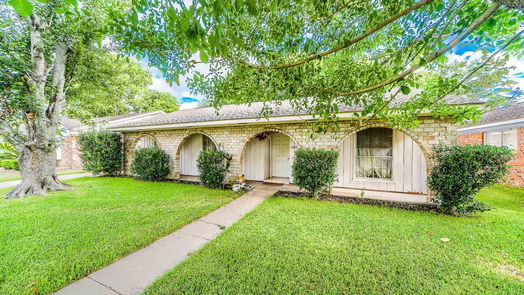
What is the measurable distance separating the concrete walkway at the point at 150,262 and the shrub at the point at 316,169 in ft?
7.49

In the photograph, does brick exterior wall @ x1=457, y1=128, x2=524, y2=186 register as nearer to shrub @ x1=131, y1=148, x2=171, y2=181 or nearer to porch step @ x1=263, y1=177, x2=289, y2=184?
porch step @ x1=263, y1=177, x2=289, y2=184

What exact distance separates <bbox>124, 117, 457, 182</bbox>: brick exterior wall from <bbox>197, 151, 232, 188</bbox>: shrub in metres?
0.36

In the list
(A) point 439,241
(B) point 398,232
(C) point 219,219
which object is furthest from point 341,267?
(C) point 219,219

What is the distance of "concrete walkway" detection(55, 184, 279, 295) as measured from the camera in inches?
94.3

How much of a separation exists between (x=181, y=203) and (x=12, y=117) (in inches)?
230

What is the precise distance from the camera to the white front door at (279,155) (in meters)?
8.88

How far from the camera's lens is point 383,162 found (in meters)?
6.68

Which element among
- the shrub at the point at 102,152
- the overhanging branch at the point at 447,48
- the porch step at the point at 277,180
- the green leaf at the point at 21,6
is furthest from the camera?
the shrub at the point at 102,152

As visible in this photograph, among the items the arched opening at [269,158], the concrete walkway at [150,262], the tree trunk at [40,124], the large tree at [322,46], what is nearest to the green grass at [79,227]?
the concrete walkway at [150,262]

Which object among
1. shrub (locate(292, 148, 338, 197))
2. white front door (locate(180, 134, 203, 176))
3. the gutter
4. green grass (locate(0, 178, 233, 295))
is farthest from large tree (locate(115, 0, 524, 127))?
white front door (locate(180, 134, 203, 176))

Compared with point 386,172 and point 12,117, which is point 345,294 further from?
point 12,117

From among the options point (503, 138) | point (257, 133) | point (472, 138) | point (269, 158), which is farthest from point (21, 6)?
point (472, 138)

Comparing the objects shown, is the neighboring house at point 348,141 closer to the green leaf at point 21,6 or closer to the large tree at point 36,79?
the large tree at point 36,79

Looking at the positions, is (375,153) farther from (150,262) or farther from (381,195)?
(150,262)
